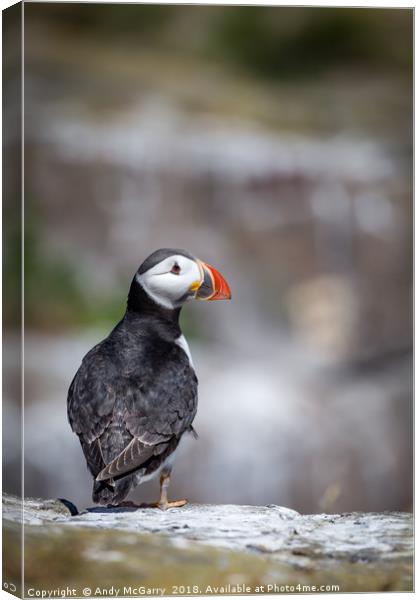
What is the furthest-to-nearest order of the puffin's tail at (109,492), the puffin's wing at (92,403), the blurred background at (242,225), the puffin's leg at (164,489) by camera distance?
1. the blurred background at (242,225)
2. the puffin's leg at (164,489)
3. the puffin's wing at (92,403)
4. the puffin's tail at (109,492)

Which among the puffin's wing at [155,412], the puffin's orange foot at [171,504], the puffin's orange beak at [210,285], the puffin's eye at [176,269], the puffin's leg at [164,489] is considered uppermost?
the puffin's eye at [176,269]

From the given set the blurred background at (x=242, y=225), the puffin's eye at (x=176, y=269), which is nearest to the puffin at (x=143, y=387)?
the puffin's eye at (x=176, y=269)

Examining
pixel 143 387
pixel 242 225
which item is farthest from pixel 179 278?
pixel 242 225

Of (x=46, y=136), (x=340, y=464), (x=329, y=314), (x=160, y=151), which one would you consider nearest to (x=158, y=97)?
(x=160, y=151)

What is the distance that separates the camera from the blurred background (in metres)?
5.33

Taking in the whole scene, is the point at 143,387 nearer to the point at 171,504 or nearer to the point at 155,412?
the point at 155,412

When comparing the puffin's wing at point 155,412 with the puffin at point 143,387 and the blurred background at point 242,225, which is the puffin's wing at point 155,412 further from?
the blurred background at point 242,225

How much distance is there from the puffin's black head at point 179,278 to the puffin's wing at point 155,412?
0.32 m

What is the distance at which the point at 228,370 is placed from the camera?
623cm

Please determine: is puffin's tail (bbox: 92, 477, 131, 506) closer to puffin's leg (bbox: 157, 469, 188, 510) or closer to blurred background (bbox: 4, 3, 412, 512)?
puffin's leg (bbox: 157, 469, 188, 510)

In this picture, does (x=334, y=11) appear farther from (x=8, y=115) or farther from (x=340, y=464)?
(x=340, y=464)

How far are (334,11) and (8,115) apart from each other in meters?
1.61

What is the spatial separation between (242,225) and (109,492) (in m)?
2.19

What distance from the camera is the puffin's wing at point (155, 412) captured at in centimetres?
464
